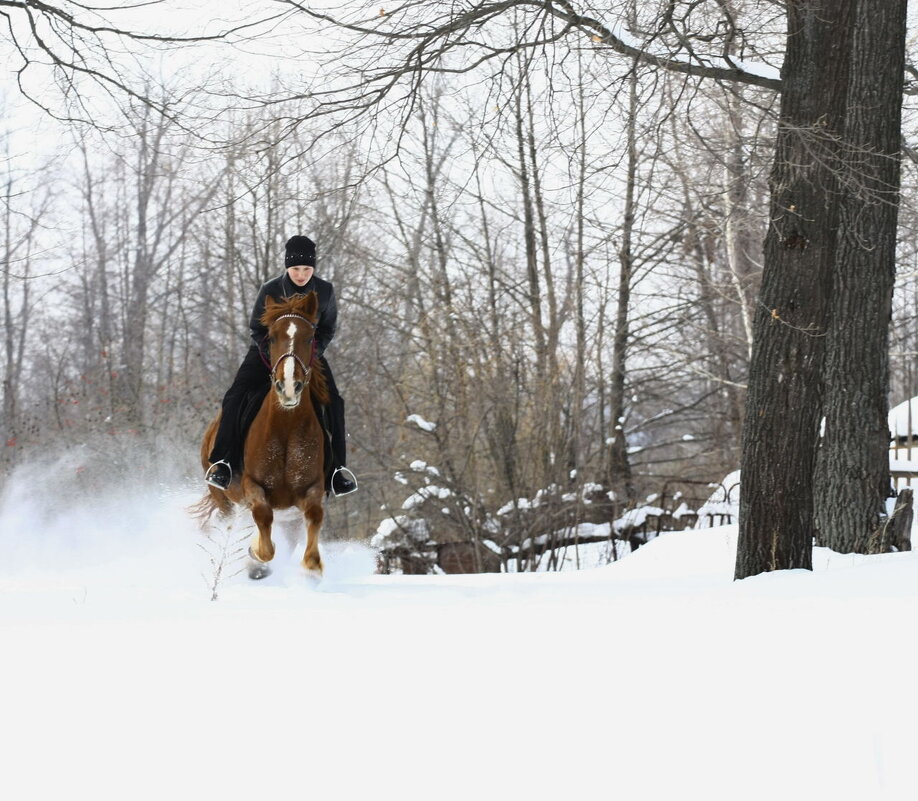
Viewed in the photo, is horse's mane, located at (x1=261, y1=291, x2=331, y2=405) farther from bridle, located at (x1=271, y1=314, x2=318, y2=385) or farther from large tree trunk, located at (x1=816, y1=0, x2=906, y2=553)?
large tree trunk, located at (x1=816, y1=0, x2=906, y2=553)

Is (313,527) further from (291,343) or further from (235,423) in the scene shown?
(291,343)

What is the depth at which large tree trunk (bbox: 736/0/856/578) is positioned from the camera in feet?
24.6

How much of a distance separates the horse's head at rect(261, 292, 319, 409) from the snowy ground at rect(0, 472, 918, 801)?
229cm

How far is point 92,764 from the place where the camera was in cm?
326

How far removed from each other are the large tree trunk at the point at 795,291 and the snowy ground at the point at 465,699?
1626 mm

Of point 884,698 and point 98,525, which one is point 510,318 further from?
point 884,698

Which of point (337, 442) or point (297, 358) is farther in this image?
point (337, 442)

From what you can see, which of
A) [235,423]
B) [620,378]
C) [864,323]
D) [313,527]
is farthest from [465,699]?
[620,378]

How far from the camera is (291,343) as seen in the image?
8156mm

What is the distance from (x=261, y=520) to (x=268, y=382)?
4.30ft

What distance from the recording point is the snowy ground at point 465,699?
3.24 meters

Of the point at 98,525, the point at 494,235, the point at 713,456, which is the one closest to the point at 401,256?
the point at 494,235

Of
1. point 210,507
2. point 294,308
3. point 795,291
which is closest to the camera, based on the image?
point 795,291

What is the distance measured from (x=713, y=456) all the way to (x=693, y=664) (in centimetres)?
2166
